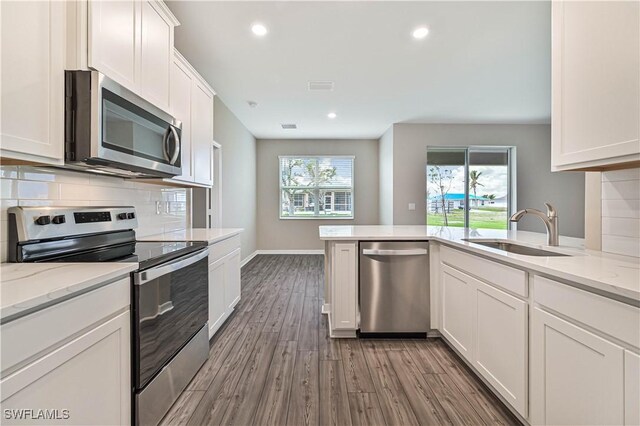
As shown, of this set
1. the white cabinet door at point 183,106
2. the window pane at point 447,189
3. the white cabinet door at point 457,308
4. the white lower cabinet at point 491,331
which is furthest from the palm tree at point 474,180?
the white cabinet door at point 183,106

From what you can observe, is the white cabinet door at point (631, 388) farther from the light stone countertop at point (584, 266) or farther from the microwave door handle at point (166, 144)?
the microwave door handle at point (166, 144)

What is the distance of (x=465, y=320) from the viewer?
1935mm

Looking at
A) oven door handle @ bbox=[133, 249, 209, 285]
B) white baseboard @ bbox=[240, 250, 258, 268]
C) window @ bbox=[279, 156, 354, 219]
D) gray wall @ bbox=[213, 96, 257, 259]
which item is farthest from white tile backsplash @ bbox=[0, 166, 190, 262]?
window @ bbox=[279, 156, 354, 219]

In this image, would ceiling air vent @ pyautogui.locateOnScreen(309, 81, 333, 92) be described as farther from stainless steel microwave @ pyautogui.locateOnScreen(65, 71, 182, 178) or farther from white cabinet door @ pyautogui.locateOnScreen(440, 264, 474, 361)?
white cabinet door @ pyautogui.locateOnScreen(440, 264, 474, 361)

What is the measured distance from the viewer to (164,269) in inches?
58.6

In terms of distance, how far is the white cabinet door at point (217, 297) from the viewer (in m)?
2.28

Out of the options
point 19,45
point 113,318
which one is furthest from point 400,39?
point 113,318

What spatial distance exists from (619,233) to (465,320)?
955 mm

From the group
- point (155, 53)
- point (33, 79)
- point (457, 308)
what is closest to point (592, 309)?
point (457, 308)

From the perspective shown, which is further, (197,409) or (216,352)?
(216,352)

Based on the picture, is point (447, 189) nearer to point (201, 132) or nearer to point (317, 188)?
point (317, 188)

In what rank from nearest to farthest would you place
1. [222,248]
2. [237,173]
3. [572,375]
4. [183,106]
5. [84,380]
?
1. [84,380]
2. [572,375]
3. [183,106]
4. [222,248]
5. [237,173]

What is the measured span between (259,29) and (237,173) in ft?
9.78

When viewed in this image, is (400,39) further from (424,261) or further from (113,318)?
(113,318)
